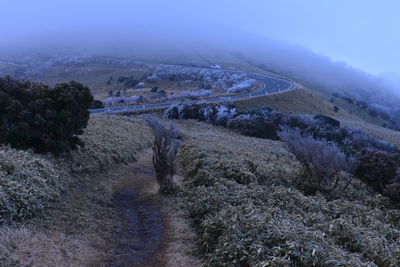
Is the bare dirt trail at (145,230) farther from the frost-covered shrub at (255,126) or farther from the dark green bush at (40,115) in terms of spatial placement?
the frost-covered shrub at (255,126)

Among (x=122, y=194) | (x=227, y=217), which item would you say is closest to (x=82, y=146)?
(x=122, y=194)

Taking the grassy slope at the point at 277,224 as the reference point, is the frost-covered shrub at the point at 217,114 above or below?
below

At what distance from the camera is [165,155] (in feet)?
41.0

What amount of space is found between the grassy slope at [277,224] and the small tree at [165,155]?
0.72 meters

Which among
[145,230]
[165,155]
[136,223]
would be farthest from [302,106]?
[145,230]

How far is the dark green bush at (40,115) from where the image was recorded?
468 inches

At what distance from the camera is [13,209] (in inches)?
299

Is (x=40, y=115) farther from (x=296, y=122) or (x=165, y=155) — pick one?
(x=296, y=122)


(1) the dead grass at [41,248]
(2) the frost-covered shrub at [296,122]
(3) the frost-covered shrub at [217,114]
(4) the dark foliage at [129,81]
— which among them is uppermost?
(1) the dead grass at [41,248]

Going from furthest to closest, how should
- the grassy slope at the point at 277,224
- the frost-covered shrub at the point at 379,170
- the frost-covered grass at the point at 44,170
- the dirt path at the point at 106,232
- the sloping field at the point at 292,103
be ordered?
the sloping field at the point at 292,103 < the frost-covered shrub at the point at 379,170 < the frost-covered grass at the point at 44,170 < the dirt path at the point at 106,232 < the grassy slope at the point at 277,224

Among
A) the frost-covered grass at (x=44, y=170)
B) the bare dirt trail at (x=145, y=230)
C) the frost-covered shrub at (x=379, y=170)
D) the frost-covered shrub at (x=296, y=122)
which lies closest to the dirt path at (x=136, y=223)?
the bare dirt trail at (x=145, y=230)

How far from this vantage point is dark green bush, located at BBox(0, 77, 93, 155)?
11.9 metres

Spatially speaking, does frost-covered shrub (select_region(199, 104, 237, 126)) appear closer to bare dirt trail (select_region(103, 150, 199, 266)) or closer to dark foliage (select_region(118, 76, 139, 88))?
bare dirt trail (select_region(103, 150, 199, 266))

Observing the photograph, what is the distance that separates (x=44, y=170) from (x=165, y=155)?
164 inches
